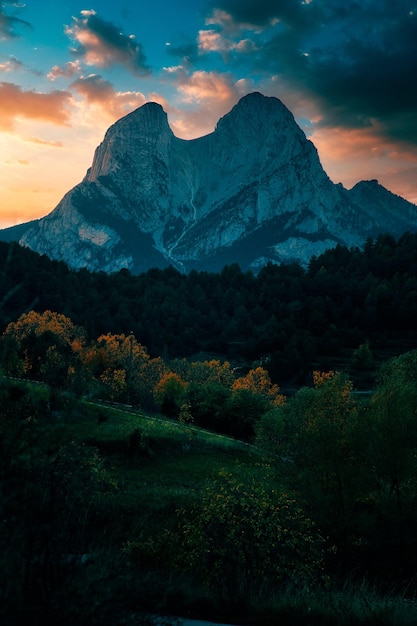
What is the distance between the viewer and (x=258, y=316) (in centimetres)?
18812

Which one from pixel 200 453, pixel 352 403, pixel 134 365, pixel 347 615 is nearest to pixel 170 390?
pixel 134 365

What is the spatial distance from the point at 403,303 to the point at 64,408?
179010mm

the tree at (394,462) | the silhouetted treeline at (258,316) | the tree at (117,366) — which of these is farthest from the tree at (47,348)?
the silhouetted treeline at (258,316)

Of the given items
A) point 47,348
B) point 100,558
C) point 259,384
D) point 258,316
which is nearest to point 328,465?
point 100,558

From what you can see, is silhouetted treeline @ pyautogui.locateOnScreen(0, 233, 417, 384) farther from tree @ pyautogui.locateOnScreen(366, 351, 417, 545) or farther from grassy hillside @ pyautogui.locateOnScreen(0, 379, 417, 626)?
grassy hillside @ pyautogui.locateOnScreen(0, 379, 417, 626)

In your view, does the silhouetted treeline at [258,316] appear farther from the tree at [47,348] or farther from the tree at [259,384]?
the tree at [47,348]

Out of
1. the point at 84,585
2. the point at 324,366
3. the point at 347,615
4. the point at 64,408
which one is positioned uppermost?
the point at 64,408

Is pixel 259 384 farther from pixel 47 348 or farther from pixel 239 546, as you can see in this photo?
pixel 239 546

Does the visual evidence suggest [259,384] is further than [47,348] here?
Yes

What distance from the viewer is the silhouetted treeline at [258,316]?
504 feet

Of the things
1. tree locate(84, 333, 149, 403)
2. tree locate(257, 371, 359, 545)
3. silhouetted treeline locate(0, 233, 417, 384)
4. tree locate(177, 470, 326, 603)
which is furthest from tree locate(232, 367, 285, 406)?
tree locate(177, 470, 326, 603)

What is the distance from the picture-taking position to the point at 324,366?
144 metres

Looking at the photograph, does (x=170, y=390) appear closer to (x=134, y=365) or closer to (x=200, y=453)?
(x=134, y=365)

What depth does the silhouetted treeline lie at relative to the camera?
15350cm
